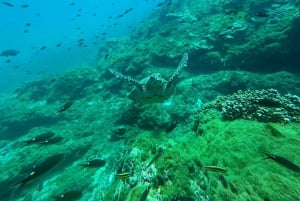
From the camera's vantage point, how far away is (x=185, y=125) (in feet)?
31.9

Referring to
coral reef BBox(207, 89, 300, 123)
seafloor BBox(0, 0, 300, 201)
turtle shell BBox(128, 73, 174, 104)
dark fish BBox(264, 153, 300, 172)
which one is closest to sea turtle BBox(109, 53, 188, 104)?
turtle shell BBox(128, 73, 174, 104)

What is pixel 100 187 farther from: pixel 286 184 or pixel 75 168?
pixel 286 184

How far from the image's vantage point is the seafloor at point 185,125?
5.61m

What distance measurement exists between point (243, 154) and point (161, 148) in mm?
2042

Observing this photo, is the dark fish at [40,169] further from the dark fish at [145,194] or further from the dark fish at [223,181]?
the dark fish at [223,181]

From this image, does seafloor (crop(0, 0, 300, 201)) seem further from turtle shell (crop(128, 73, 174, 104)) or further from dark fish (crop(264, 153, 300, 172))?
turtle shell (crop(128, 73, 174, 104))

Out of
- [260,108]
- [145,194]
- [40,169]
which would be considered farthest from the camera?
[260,108]

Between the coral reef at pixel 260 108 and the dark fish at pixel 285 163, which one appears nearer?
the dark fish at pixel 285 163

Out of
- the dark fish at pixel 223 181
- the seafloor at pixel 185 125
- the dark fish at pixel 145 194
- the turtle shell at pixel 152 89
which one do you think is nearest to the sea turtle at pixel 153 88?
the turtle shell at pixel 152 89

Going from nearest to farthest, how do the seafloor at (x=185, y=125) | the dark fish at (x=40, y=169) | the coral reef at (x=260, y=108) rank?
1. the dark fish at (x=40, y=169)
2. the seafloor at (x=185, y=125)
3. the coral reef at (x=260, y=108)

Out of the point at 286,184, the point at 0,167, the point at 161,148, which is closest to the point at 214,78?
the point at 161,148

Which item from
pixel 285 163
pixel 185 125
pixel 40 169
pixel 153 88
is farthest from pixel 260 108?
pixel 40 169

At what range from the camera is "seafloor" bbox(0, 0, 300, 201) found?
18.4 ft

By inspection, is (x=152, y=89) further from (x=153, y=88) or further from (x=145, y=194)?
(x=145, y=194)
